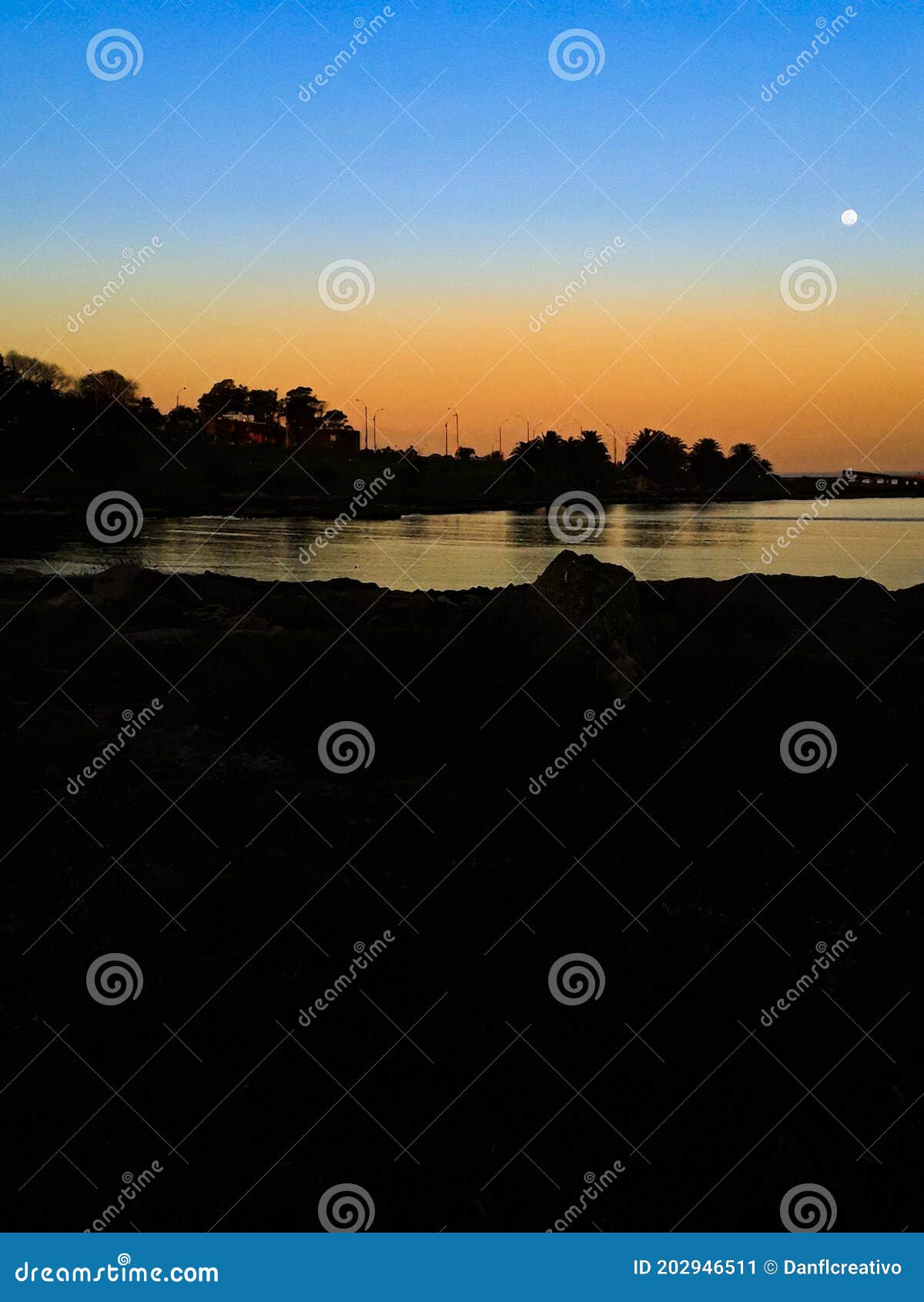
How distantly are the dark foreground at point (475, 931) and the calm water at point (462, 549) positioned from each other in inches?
1129

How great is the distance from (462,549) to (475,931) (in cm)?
7246

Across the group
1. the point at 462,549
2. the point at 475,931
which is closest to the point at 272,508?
the point at 462,549

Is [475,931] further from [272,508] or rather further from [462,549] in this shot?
[272,508]

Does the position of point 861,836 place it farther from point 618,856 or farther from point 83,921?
point 83,921

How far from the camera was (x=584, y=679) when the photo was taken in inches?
523

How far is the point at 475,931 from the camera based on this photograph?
8.07m

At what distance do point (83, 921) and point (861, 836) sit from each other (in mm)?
6399

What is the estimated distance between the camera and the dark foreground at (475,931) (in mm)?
5805

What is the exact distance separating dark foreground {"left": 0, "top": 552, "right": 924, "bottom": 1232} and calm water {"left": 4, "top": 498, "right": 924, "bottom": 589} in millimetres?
28681

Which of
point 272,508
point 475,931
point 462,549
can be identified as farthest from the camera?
point 272,508

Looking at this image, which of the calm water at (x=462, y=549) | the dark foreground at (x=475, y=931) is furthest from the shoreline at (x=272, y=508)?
the dark foreground at (x=475, y=931)

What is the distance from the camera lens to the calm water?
57.2 metres

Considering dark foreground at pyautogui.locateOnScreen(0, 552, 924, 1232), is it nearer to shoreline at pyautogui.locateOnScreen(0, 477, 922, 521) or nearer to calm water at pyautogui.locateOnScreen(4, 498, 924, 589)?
calm water at pyautogui.locateOnScreen(4, 498, 924, 589)

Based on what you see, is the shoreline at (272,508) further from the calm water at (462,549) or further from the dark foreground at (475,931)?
the dark foreground at (475,931)
